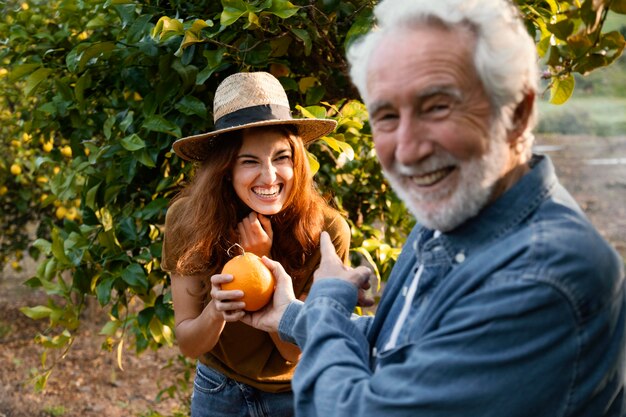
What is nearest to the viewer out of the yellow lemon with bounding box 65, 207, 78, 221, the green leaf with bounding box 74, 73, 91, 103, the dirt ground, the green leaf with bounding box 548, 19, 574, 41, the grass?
the green leaf with bounding box 548, 19, 574, 41

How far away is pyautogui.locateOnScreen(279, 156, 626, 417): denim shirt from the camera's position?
1.31 m

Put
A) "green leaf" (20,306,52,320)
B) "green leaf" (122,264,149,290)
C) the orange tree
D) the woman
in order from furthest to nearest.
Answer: "green leaf" (20,306,52,320), "green leaf" (122,264,149,290), the orange tree, the woman

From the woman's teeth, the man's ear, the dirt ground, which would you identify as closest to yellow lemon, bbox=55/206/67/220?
the dirt ground

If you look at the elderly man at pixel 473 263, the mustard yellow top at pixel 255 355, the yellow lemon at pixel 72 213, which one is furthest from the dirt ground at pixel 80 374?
the elderly man at pixel 473 263

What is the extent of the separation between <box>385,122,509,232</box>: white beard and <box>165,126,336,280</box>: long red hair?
1.02m

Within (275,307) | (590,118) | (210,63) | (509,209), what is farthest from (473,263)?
(590,118)

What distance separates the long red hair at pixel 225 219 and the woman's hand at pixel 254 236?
0.03m

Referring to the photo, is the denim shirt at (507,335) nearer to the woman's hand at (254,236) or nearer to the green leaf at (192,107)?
the woman's hand at (254,236)

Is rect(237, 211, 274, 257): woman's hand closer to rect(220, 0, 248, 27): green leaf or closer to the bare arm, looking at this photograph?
the bare arm

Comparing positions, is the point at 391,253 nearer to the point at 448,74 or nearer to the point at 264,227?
the point at 264,227

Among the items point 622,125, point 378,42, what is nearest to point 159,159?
point 378,42

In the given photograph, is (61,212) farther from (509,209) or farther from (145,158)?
(509,209)

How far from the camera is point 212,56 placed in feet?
8.31

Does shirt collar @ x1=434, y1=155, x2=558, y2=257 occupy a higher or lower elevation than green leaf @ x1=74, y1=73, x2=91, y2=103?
higher
